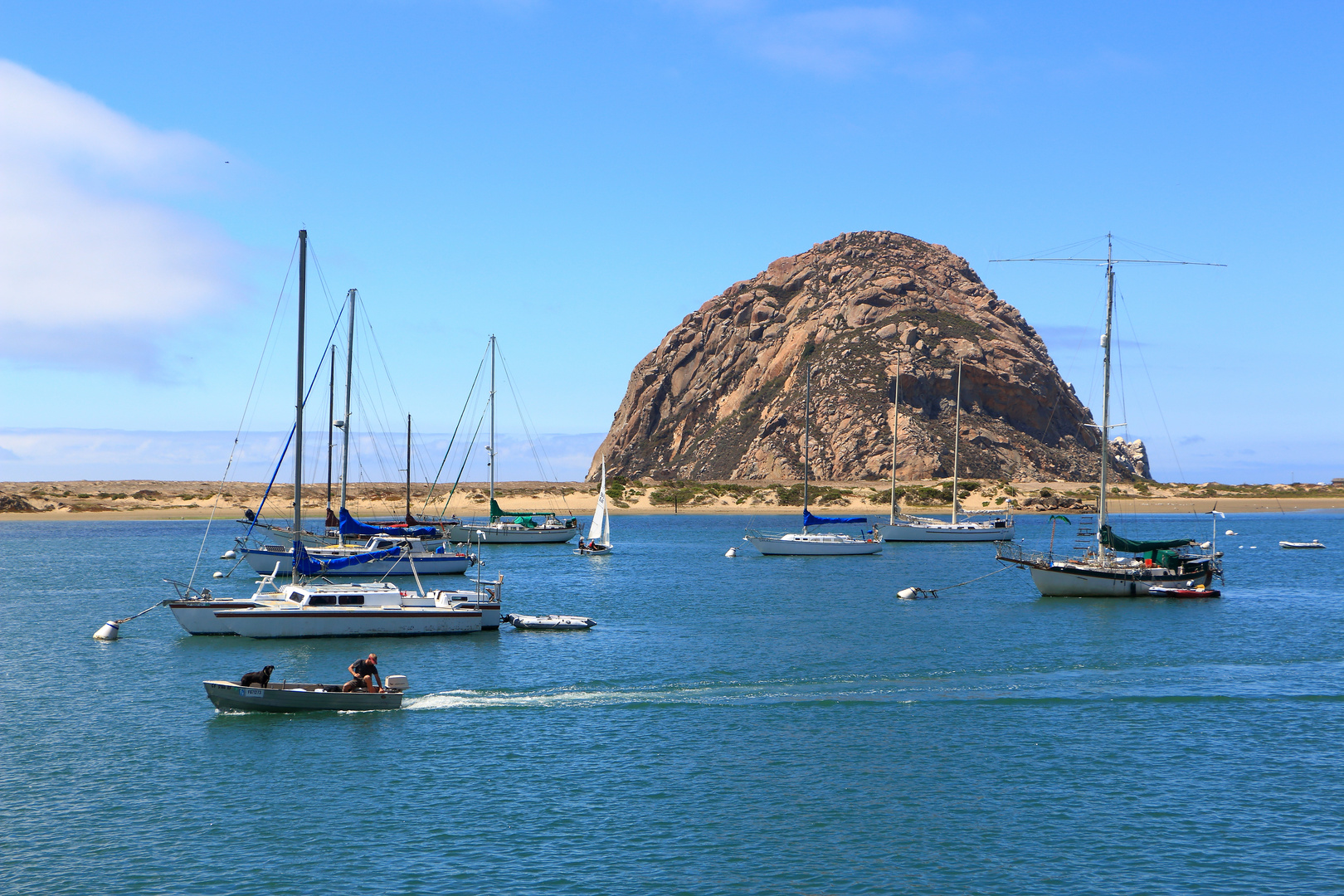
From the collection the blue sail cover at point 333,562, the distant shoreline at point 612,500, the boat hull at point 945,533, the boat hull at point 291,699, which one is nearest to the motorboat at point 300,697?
the boat hull at point 291,699

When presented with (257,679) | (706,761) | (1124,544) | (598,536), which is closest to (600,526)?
(598,536)

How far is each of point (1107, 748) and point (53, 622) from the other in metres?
44.7

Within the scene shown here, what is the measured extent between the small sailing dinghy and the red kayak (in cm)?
3116

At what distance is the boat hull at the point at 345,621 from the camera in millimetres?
42688

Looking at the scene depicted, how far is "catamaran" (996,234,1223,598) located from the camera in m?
57.1

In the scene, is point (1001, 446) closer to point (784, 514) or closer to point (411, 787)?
point (784, 514)

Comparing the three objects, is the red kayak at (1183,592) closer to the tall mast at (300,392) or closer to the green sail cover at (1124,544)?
the green sail cover at (1124,544)

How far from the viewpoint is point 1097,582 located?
188 feet

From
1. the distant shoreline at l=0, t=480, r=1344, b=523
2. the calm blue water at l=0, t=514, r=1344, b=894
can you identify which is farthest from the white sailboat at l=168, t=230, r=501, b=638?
the distant shoreline at l=0, t=480, r=1344, b=523

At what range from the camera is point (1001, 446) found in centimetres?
18100

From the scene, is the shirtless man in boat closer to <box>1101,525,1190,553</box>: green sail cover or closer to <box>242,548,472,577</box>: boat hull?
<box>242,548,472,577</box>: boat hull

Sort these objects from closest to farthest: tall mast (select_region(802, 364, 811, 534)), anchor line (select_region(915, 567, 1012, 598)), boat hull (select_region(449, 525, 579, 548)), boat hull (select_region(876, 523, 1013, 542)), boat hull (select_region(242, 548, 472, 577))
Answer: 1. boat hull (select_region(242, 548, 472, 577))
2. anchor line (select_region(915, 567, 1012, 598))
3. tall mast (select_region(802, 364, 811, 534))
4. boat hull (select_region(449, 525, 579, 548))
5. boat hull (select_region(876, 523, 1013, 542))

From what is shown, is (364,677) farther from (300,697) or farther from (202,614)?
(202,614)

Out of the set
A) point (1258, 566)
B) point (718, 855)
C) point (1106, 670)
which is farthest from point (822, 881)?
point (1258, 566)
